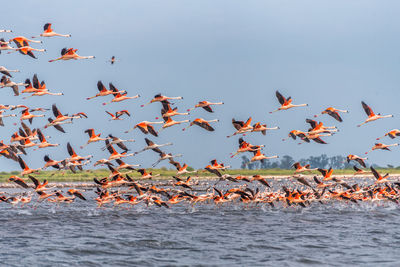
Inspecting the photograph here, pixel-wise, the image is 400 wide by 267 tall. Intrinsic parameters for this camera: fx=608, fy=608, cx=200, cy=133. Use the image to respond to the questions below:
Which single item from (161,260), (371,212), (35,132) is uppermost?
(35,132)

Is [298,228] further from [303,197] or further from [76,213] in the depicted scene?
[76,213]

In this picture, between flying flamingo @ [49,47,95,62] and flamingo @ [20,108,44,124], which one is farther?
flamingo @ [20,108,44,124]

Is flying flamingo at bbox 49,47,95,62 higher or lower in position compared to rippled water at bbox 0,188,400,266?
higher

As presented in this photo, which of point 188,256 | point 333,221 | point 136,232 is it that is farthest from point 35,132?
point 333,221

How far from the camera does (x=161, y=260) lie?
21.4m

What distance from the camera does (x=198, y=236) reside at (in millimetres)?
27531

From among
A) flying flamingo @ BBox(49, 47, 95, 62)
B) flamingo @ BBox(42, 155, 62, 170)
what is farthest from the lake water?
flying flamingo @ BBox(49, 47, 95, 62)

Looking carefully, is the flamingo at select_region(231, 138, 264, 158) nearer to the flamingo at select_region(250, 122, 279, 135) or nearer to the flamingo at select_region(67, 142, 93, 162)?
the flamingo at select_region(250, 122, 279, 135)

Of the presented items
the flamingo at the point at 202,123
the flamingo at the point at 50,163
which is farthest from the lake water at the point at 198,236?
the flamingo at the point at 202,123

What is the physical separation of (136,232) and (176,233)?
187 centimetres

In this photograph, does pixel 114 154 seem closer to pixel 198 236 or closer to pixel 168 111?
pixel 168 111

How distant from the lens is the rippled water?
21750 millimetres

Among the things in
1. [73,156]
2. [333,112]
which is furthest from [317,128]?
[73,156]

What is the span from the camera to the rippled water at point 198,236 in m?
21.8
